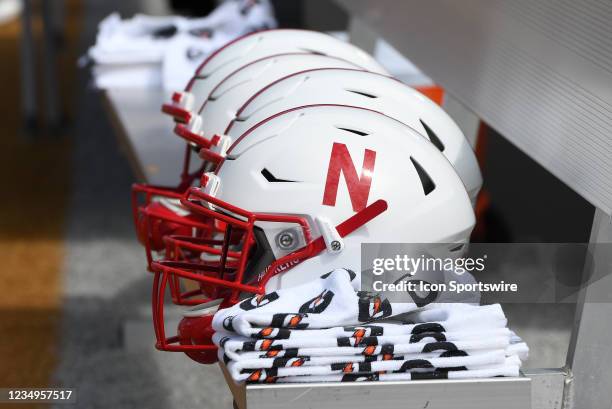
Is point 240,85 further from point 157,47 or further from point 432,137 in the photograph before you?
point 157,47

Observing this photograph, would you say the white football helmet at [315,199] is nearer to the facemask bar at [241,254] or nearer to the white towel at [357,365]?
the facemask bar at [241,254]

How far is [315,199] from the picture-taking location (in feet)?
3.82

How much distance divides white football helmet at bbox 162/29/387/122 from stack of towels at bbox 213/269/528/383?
64 cm

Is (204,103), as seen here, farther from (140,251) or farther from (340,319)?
(140,251)

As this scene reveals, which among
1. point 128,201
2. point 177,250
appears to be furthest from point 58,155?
point 177,250

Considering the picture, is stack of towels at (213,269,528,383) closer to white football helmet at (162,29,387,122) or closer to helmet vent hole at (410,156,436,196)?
helmet vent hole at (410,156,436,196)

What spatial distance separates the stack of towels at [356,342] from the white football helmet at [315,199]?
91mm

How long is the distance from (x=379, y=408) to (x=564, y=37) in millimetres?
639

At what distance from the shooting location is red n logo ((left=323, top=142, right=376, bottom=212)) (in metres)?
1.16

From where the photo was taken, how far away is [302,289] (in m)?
1.11

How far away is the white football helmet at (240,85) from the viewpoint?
1.51m

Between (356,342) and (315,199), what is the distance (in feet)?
0.72

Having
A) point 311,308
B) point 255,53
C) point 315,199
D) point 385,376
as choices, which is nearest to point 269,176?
point 315,199

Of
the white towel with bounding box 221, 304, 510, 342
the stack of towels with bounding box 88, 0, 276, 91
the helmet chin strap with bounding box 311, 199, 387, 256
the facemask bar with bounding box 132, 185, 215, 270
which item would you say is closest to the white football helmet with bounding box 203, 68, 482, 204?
the facemask bar with bounding box 132, 185, 215, 270
